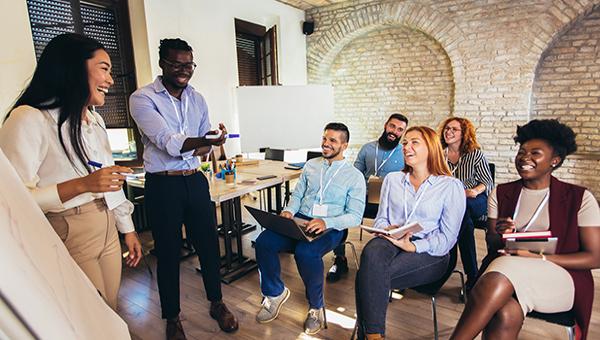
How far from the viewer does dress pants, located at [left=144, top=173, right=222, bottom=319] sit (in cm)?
185

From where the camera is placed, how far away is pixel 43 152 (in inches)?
46.5

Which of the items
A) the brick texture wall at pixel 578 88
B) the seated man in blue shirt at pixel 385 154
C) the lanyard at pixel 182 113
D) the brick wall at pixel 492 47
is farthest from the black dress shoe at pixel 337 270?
the brick texture wall at pixel 578 88

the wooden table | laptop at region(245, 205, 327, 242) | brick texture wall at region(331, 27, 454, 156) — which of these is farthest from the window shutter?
laptop at region(245, 205, 327, 242)

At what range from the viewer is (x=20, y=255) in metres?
0.24

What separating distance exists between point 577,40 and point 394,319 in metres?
4.59

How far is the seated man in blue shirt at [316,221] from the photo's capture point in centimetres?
210

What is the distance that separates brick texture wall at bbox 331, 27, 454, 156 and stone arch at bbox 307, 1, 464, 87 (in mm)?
193

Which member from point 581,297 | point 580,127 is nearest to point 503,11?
point 580,127

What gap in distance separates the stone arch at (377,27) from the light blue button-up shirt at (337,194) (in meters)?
3.67

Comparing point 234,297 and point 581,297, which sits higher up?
point 581,297

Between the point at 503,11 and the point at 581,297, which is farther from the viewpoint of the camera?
the point at 503,11

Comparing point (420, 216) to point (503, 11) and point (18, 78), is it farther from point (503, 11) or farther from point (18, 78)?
point (503, 11)

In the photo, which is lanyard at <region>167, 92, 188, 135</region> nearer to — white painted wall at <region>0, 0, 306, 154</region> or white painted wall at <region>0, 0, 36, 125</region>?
white painted wall at <region>0, 0, 36, 125</region>

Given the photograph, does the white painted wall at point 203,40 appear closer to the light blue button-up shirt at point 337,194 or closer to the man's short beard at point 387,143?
the light blue button-up shirt at point 337,194
